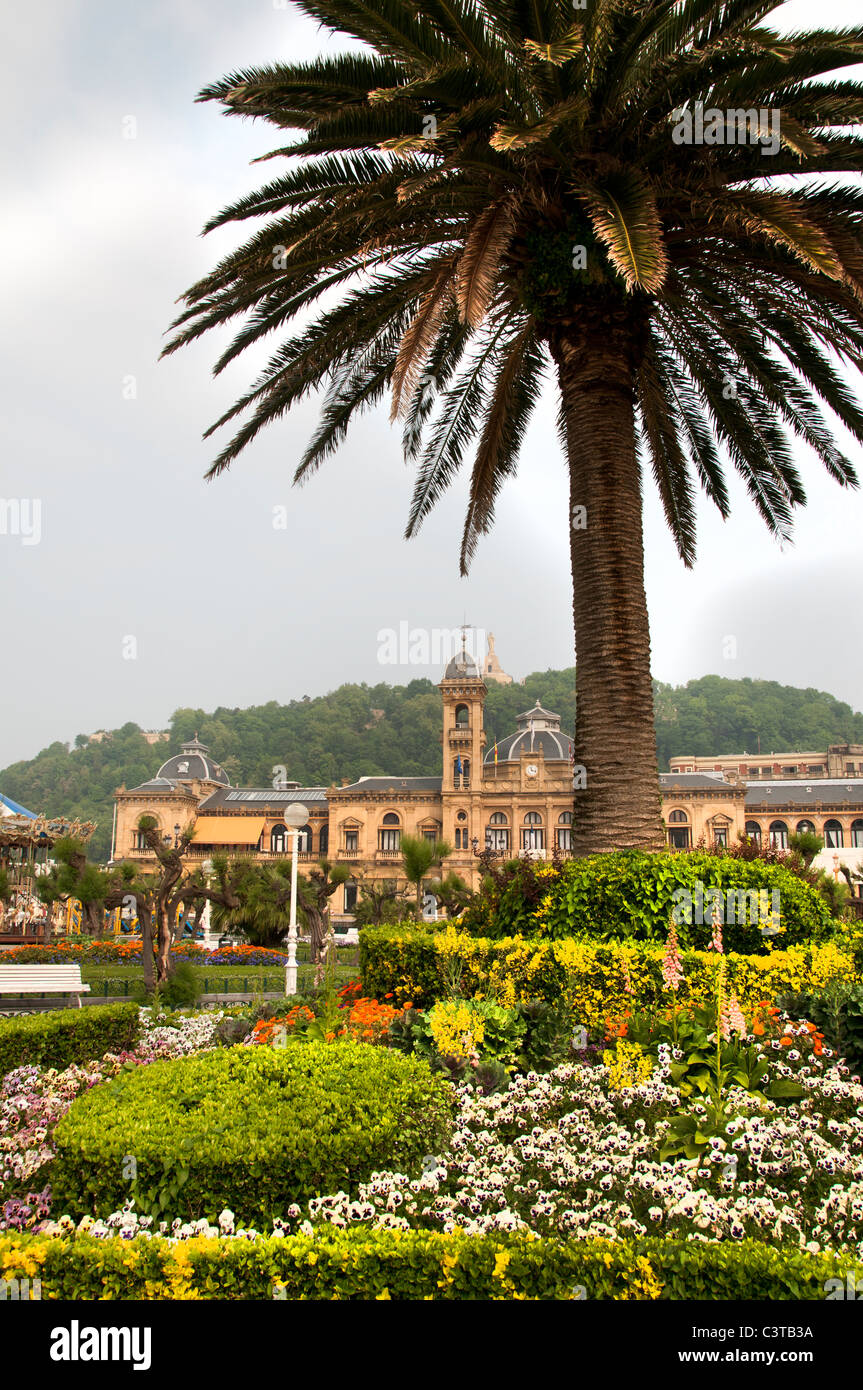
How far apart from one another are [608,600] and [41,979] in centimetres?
898

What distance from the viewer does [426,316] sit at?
840 cm

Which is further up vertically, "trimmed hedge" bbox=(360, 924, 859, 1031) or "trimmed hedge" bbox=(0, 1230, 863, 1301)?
"trimmed hedge" bbox=(360, 924, 859, 1031)

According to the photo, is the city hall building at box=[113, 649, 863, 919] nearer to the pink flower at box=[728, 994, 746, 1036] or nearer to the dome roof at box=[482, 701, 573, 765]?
the dome roof at box=[482, 701, 573, 765]

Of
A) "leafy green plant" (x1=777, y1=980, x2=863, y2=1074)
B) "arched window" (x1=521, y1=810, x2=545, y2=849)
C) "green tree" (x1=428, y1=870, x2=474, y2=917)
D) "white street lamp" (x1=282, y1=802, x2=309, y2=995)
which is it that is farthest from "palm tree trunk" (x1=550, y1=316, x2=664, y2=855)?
"arched window" (x1=521, y1=810, x2=545, y2=849)

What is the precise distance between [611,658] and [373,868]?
185ft

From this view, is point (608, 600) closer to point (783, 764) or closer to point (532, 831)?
point (532, 831)

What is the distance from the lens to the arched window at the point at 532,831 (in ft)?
211

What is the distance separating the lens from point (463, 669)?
6544 centimetres

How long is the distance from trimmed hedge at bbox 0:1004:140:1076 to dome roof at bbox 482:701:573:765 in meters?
57.9

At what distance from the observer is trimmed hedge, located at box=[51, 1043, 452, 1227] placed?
450 cm

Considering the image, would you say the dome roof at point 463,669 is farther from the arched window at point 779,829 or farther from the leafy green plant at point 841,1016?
the leafy green plant at point 841,1016

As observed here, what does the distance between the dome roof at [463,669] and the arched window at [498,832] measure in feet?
32.3
